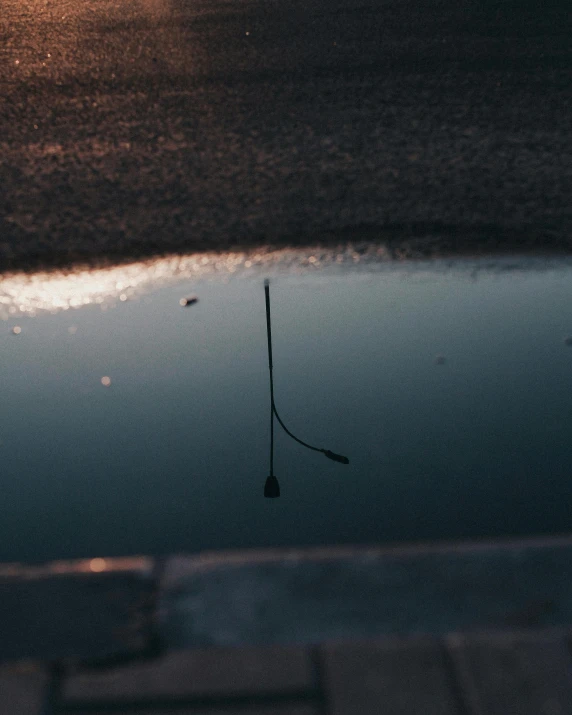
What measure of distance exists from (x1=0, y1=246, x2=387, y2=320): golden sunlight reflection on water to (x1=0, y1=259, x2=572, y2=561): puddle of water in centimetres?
4

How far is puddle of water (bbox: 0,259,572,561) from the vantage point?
275 cm

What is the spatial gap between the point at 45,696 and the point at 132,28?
786 cm

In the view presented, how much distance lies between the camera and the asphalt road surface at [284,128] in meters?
4.65

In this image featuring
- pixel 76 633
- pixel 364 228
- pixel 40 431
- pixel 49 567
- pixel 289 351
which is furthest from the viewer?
pixel 364 228

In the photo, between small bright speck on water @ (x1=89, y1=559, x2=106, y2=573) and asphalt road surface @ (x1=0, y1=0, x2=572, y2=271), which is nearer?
small bright speck on water @ (x1=89, y1=559, x2=106, y2=573)

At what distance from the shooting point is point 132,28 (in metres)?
8.66

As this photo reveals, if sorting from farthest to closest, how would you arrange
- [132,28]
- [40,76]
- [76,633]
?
[132,28] → [40,76] → [76,633]

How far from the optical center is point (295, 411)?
127 inches

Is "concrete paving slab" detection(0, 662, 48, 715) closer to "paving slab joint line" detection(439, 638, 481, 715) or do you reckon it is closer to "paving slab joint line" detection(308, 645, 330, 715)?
"paving slab joint line" detection(308, 645, 330, 715)

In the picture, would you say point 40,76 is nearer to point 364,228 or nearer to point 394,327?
point 364,228

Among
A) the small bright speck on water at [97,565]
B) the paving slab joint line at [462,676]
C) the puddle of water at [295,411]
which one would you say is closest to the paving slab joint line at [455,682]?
the paving slab joint line at [462,676]

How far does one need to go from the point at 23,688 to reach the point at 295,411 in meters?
1.50

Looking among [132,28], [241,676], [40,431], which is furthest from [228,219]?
[132,28]

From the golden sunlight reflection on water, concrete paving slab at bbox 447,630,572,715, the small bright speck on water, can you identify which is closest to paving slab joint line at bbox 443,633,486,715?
concrete paving slab at bbox 447,630,572,715
